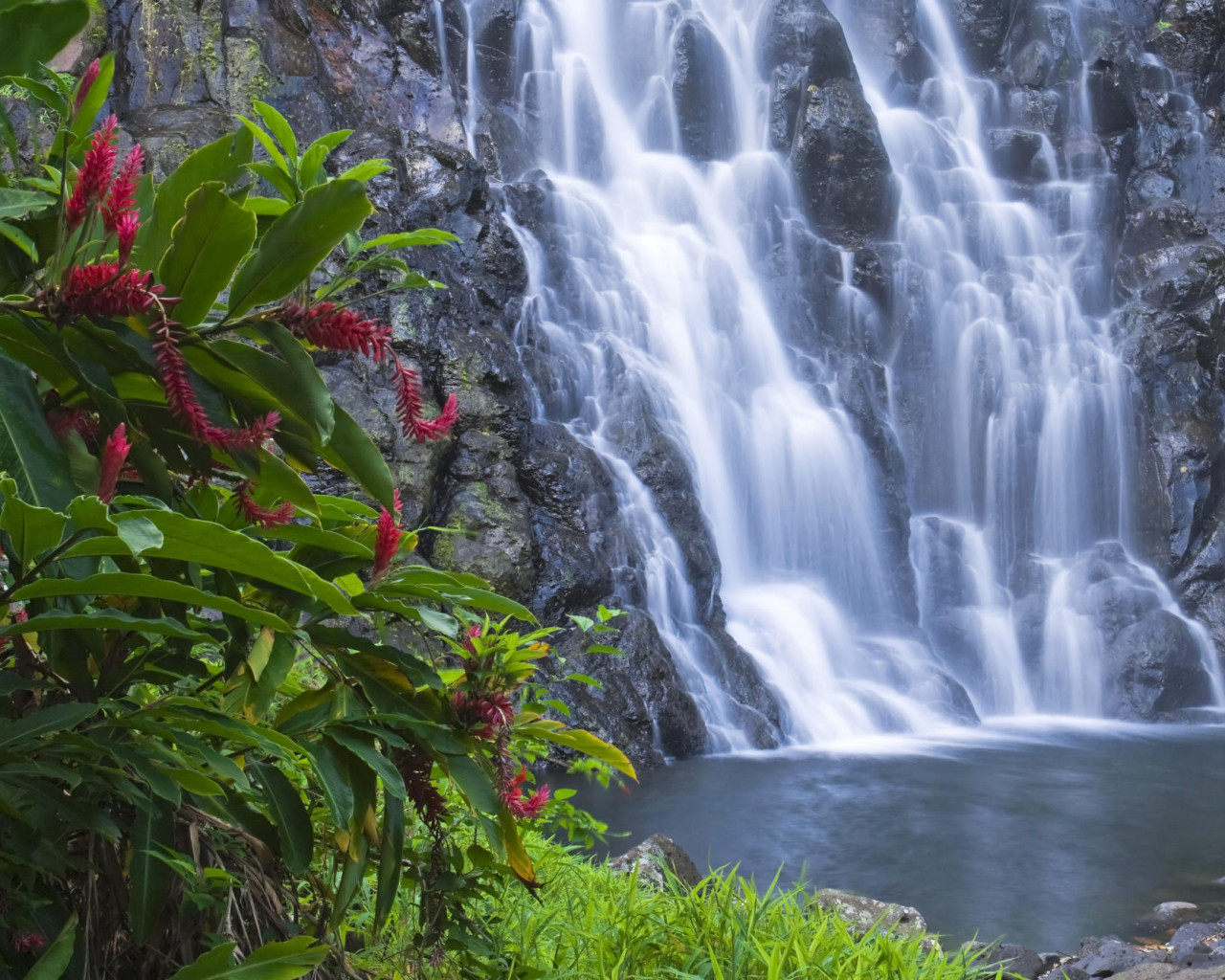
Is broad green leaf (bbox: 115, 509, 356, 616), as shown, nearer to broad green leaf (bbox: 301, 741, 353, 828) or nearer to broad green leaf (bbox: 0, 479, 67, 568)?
broad green leaf (bbox: 0, 479, 67, 568)

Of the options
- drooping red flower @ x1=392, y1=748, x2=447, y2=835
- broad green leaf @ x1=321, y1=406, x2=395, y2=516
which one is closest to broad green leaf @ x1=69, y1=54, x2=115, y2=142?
broad green leaf @ x1=321, y1=406, x2=395, y2=516

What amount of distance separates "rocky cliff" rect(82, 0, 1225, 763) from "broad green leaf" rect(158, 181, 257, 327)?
964 cm

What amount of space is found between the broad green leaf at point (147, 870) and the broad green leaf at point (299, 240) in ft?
2.44

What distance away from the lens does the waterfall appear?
14383 mm

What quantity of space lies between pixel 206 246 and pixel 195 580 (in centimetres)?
45

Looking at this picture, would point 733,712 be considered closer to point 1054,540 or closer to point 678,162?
point 1054,540

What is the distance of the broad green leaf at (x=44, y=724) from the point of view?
4.10 feet

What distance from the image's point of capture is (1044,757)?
12.4 m

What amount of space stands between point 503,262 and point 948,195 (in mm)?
11620

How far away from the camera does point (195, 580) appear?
1.39 metres

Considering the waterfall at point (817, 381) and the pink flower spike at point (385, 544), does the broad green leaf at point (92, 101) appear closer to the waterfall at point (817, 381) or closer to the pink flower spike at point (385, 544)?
the pink flower spike at point (385, 544)

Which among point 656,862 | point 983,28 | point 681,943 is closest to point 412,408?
point 681,943

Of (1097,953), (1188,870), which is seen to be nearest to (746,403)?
(1188,870)

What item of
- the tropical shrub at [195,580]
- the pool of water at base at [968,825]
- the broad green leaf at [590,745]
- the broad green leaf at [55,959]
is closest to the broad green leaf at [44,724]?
the tropical shrub at [195,580]
